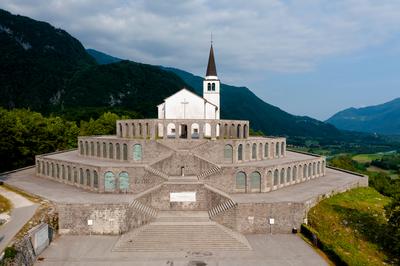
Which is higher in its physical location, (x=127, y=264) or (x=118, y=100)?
(x=118, y=100)

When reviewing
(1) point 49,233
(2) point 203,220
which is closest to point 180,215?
(2) point 203,220

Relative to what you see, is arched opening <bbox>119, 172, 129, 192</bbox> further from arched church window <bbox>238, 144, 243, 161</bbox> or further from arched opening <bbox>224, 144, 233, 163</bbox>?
arched church window <bbox>238, 144, 243, 161</bbox>

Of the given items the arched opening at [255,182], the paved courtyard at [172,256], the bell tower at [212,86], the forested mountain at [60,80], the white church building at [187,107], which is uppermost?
the forested mountain at [60,80]

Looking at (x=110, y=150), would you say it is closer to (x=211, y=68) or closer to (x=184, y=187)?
(x=184, y=187)

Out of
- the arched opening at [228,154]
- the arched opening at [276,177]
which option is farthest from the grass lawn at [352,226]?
the arched opening at [228,154]

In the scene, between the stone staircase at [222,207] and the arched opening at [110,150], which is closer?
the stone staircase at [222,207]

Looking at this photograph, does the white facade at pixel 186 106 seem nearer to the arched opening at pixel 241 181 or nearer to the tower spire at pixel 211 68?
the tower spire at pixel 211 68

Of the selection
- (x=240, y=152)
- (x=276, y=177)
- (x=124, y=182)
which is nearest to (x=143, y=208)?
(x=124, y=182)

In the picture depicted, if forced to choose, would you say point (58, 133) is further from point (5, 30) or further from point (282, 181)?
point (5, 30)
